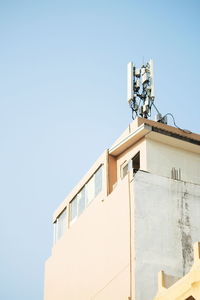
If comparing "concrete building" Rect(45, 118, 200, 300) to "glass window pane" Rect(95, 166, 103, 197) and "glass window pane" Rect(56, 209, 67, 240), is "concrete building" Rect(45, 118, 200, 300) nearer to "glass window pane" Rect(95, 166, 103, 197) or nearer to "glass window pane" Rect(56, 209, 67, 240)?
"glass window pane" Rect(95, 166, 103, 197)

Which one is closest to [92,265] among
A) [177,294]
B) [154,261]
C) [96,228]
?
[96,228]

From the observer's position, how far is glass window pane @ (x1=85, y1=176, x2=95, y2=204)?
2952cm

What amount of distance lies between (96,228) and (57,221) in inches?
243

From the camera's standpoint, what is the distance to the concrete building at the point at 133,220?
79.5 feet

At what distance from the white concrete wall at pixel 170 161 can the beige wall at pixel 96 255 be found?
75.4 inches

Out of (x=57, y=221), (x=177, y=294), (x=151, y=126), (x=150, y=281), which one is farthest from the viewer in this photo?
(x=57, y=221)

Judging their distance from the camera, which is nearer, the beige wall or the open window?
the beige wall

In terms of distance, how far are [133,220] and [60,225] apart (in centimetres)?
865

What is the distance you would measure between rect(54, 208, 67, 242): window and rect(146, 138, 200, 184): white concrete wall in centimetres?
678

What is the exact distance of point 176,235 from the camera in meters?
25.3

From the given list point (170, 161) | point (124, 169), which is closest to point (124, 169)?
point (124, 169)

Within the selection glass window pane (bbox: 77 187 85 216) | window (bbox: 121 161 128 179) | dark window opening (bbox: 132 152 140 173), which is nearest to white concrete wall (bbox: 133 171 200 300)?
dark window opening (bbox: 132 152 140 173)

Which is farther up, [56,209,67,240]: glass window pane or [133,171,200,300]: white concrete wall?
[56,209,67,240]: glass window pane

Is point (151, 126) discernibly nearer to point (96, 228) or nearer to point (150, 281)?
point (96, 228)
